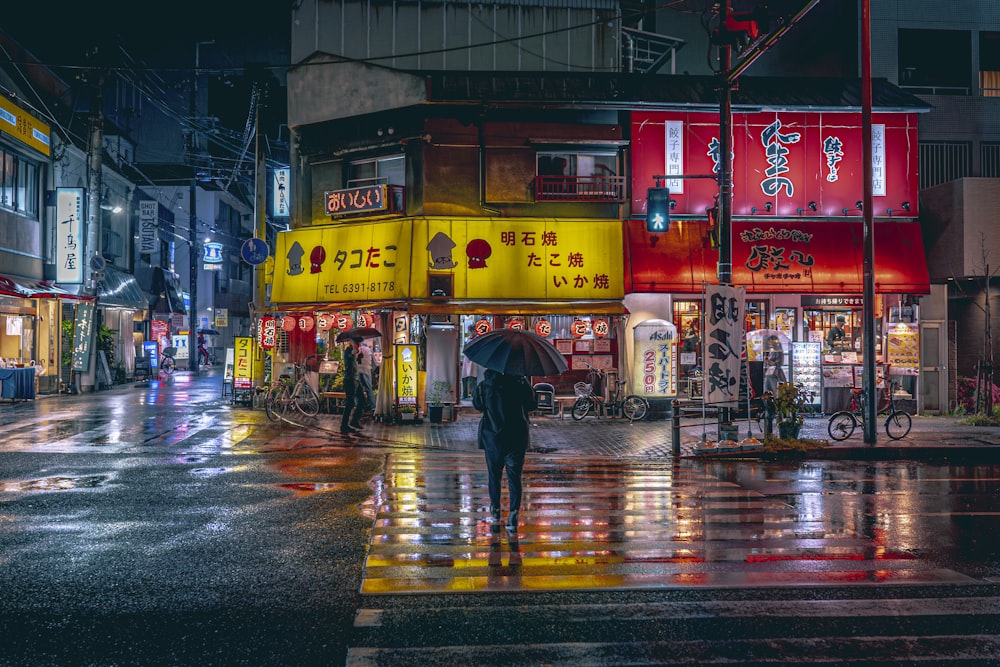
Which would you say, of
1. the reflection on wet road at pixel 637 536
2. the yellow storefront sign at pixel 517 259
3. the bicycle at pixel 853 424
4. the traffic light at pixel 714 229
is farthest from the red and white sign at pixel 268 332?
the bicycle at pixel 853 424

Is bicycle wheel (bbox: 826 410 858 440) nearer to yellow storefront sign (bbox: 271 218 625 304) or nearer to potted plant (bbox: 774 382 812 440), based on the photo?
potted plant (bbox: 774 382 812 440)

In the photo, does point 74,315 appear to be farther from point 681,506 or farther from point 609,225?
point 681,506

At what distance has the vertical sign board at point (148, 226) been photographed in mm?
37594

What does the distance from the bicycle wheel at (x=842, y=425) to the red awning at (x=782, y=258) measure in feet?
17.4

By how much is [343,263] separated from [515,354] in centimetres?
1458

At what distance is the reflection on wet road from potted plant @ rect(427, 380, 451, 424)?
744 centimetres

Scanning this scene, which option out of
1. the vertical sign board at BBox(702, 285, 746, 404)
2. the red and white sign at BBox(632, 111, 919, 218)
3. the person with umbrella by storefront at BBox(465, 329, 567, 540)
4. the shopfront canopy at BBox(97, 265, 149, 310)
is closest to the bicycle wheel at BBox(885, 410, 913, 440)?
the vertical sign board at BBox(702, 285, 746, 404)

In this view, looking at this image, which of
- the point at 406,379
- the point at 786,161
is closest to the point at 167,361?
the point at 406,379

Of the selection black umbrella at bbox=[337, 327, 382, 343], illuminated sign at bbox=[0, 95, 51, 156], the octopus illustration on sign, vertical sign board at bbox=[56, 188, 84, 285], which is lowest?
black umbrella at bbox=[337, 327, 382, 343]

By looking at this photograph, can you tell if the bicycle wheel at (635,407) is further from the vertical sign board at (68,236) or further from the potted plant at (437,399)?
the vertical sign board at (68,236)

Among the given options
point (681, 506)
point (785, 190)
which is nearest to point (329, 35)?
point (785, 190)

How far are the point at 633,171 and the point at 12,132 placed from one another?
20542 millimetres

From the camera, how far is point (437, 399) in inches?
778

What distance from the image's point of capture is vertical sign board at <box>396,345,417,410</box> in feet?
63.5
